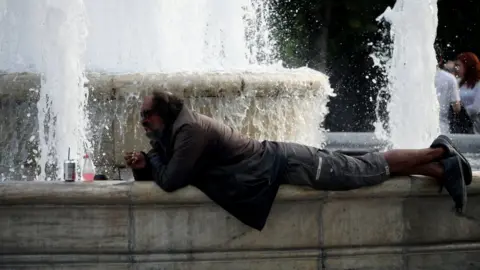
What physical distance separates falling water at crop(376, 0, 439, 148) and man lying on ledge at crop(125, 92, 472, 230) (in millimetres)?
4356

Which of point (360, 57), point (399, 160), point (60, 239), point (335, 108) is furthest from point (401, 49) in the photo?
point (360, 57)

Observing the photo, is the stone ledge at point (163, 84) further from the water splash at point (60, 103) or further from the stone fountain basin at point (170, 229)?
the stone fountain basin at point (170, 229)

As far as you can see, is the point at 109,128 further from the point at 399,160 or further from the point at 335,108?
the point at 335,108

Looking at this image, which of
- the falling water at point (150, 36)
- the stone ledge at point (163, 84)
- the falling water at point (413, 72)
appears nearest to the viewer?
the stone ledge at point (163, 84)

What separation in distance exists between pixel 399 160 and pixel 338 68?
16.2m

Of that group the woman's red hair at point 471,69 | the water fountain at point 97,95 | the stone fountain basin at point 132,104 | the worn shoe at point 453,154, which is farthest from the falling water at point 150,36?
the worn shoe at point 453,154

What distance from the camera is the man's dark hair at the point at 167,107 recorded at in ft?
19.1

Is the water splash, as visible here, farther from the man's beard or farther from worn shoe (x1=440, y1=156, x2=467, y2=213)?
worn shoe (x1=440, y1=156, x2=467, y2=213)

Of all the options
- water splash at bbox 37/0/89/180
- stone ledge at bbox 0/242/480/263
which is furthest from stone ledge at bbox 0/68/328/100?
stone ledge at bbox 0/242/480/263

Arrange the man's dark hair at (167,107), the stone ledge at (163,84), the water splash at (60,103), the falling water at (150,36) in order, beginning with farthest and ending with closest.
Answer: the falling water at (150,36) < the water splash at (60,103) < the stone ledge at (163,84) < the man's dark hair at (167,107)

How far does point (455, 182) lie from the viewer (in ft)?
19.5

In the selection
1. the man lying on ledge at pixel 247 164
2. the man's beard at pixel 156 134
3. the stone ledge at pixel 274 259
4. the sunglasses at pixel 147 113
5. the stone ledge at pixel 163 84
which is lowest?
the stone ledge at pixel 274 259

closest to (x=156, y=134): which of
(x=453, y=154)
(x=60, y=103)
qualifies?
(x=453, y=154)

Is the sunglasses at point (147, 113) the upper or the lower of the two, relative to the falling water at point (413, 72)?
lower
